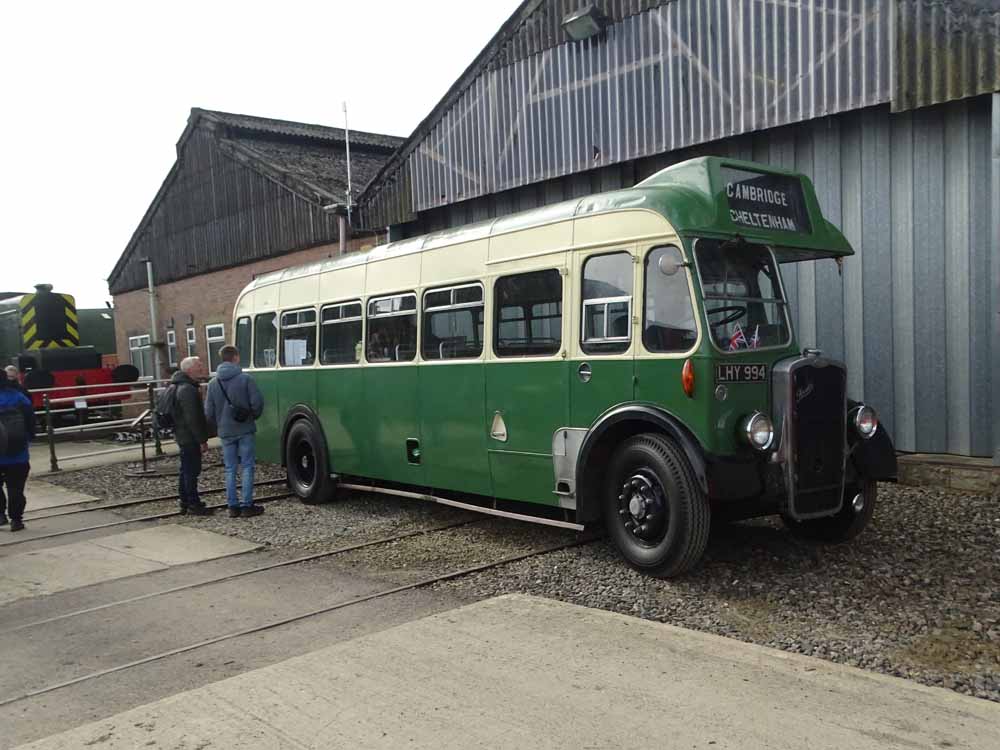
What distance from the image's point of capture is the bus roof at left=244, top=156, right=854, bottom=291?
5.88 metres

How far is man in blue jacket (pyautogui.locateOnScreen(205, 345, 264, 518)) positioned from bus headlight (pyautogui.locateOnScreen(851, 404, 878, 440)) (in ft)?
20.1

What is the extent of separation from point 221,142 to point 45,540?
51.2ft

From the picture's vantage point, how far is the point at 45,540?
8.55 meters

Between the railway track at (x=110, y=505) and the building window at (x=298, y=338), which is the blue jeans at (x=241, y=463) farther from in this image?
the railway track at (x=110, y=505)

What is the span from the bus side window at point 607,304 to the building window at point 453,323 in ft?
4.21

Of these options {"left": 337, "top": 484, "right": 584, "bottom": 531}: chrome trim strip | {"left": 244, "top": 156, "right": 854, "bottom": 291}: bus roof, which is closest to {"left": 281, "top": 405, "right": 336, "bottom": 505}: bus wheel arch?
{"left": 337, "top": 484, "right": 584, "bottom": 531}: chrome trim strip

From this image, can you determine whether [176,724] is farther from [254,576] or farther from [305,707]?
[254,576]

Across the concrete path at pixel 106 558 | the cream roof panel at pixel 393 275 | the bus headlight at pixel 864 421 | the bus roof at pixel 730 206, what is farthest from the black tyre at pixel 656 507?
the concrete path at pixel 106 558

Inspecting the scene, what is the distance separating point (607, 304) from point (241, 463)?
16.2ft

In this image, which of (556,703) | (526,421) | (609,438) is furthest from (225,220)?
(556,703)

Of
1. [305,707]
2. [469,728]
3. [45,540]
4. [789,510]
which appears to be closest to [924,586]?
[789,510]

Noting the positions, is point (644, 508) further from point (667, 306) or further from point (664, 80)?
point (664, 80)

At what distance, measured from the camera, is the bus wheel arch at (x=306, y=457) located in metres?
9.63

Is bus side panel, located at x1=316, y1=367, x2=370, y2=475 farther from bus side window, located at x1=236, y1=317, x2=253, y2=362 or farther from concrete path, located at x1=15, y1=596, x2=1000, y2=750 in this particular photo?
concrete path, located at x1=15, y1=596, x2=1000, y2=750
